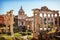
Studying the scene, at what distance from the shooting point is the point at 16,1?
210 centimetres

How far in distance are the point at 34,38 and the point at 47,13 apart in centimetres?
A: 47

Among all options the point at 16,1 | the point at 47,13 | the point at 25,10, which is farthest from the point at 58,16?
the point at 16,1

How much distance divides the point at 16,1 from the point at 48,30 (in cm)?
72

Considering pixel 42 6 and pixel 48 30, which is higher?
pixel 42 6

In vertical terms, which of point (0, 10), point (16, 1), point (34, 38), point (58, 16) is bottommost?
point (34, 38)

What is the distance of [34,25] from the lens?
208 cm

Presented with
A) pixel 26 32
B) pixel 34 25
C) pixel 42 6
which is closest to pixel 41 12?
pixel 42 6

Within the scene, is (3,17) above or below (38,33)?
above

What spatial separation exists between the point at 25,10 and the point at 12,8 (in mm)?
218

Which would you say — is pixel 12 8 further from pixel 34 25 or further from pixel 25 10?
pixel 34 25

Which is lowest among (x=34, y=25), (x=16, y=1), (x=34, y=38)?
(x=34, y=38)

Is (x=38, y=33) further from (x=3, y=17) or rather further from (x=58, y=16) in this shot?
(x=3, y=17)

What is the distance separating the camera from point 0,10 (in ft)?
6.86

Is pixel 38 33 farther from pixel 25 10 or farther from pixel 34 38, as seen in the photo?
pixel 25 10
